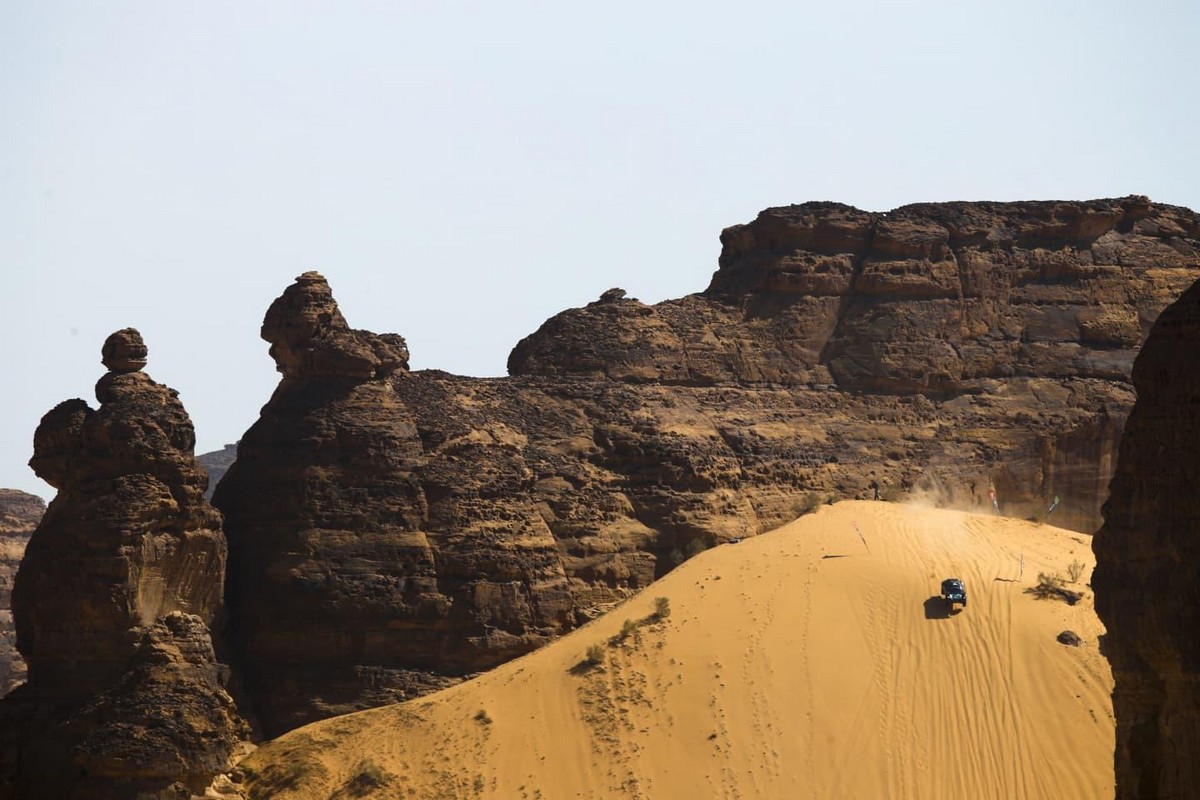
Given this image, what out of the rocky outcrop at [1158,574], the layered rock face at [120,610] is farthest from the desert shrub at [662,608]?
the rocky outcrop at [1158,574]

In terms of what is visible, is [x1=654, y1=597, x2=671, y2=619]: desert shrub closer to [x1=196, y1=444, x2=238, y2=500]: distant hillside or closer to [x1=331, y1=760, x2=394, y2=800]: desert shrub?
[x1=331, y1=760, x2=394, y2=800]: desert shrub

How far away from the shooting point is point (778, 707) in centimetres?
4078

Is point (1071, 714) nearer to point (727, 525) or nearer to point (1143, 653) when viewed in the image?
point (727, 525)

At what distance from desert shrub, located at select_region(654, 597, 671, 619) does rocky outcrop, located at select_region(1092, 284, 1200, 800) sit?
16258 millimetres

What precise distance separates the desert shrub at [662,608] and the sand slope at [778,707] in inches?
5.4

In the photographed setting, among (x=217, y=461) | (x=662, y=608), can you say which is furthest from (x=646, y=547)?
(x=217, y=461)

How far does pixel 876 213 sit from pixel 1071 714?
50.6 feet

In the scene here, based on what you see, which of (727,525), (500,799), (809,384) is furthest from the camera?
(809,384)

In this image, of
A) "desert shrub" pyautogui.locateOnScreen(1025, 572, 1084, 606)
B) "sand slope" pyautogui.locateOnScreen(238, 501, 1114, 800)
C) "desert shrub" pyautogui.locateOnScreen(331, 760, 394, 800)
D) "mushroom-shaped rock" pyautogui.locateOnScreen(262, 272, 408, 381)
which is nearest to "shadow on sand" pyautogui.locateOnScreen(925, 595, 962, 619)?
"sand slope" pyautogui.locateOnScreen(238, 501, 1114, 800)

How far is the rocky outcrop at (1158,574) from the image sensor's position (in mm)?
26016

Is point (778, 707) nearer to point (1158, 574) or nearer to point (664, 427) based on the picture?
point (664, 427)

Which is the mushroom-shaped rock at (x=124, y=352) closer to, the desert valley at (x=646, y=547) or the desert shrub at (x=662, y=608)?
the desert valley at (x=646, y=547)

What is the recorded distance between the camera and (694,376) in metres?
49.3

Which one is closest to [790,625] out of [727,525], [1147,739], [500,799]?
[727,525]
